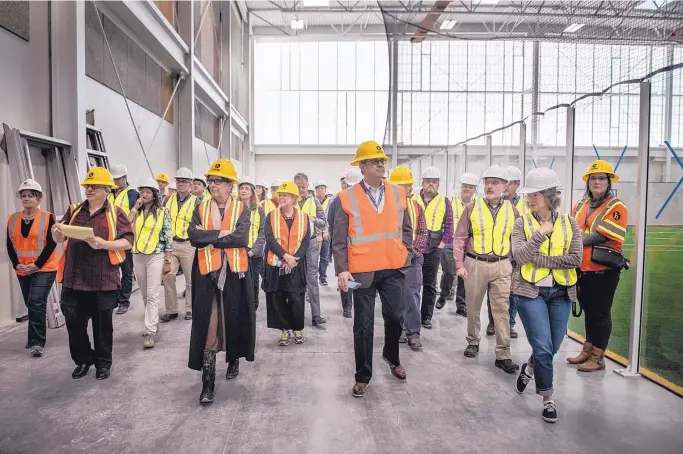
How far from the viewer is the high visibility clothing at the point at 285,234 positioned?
5.41m

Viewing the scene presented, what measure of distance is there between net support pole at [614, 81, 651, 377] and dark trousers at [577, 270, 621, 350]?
0.19 m

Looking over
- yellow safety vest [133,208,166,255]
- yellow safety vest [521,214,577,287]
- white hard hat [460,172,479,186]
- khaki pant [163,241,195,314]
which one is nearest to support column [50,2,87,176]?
khaki pant [163,241,195,314]

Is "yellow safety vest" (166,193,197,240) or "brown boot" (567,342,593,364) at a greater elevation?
"yellow safety vest" (166,193,197,240)

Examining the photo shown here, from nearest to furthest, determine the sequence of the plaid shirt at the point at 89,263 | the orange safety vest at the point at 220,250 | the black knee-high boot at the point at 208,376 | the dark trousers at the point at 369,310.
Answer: the black knee-high boot at the point at 208,376
the orange safety vest at the point at 220,250
the dark trousers at the point at 369,310
the plaid shirt at the point at 89,263

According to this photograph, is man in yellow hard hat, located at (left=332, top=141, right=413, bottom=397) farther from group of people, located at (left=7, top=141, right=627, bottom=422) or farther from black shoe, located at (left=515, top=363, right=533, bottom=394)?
black shoe, located at (left=515, top=363, right=533, bottom=394)

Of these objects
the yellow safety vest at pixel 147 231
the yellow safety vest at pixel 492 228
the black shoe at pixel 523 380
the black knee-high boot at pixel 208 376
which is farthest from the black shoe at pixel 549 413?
the yellow safety vest at pixel 147 231

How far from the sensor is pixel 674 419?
351cm

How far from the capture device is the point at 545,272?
3.55 metres

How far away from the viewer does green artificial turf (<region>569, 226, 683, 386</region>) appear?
4789mm

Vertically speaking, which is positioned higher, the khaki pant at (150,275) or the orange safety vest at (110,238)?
the orange safety vest at (110,238)

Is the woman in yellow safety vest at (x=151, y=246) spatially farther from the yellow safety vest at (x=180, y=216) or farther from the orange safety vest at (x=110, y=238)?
the orange safety vest at (x=110, y=238)

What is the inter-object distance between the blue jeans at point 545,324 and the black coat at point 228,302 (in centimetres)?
222

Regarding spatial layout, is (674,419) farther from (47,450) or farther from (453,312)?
(47,450)

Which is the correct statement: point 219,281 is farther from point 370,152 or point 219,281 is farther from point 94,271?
point 370,152
